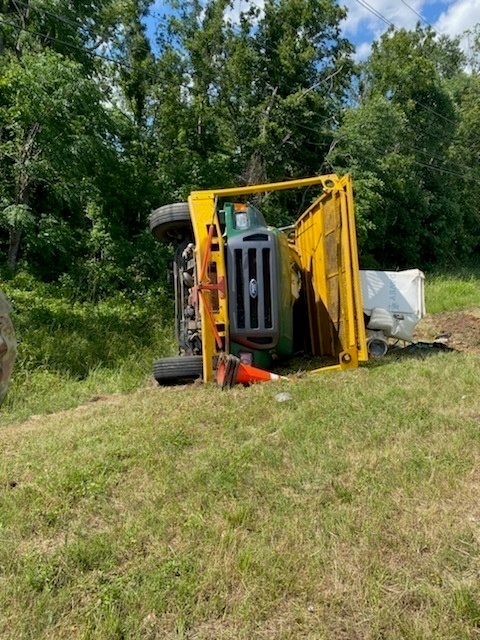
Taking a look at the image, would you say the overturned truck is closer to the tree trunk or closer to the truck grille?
the truck grille

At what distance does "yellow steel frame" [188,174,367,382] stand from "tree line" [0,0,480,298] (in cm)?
488

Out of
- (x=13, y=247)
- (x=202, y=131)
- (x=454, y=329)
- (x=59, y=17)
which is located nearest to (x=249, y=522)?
(x=454, y=329)

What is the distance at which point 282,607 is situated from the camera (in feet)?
5.97

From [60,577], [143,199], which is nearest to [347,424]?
[60,577]

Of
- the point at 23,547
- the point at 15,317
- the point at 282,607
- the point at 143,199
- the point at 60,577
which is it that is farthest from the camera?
the point at 143,199

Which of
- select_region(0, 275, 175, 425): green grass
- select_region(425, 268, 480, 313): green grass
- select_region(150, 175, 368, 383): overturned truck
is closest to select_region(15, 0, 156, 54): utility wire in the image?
select_region(0, 275, 175, 425): green grass

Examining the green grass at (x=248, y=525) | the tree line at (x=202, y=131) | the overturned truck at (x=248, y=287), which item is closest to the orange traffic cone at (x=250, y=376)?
the overturned truck at (x=248, y=287)

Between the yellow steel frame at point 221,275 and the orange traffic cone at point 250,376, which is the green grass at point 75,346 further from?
the orange traffic cone at point 250,376

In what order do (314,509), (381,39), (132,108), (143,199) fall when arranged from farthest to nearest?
(381,39)
(132,108)
(143,199)
(314,509)

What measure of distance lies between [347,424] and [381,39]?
23.9 metres

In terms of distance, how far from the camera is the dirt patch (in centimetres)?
828

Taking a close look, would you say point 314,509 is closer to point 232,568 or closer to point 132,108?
point 232,568

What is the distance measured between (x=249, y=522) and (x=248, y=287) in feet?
11.3

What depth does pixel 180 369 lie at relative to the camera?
5.48 metres
